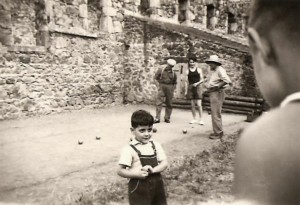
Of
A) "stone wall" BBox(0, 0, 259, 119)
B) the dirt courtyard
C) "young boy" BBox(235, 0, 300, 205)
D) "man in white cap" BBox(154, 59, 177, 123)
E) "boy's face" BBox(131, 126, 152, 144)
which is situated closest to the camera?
"young boy" BBox(235, 0, 300, 205)

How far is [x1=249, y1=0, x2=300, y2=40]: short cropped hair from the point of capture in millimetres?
655

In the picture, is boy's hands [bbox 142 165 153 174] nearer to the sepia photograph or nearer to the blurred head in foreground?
the sepia photograph

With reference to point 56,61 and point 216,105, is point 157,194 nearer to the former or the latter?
point 216,105

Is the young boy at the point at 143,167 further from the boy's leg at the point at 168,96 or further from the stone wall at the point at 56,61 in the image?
the stone wall at the point at 56,61

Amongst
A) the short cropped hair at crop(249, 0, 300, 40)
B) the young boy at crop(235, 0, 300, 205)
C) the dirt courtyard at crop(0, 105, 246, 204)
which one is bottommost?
the dirt courtyard at crop(0, 105, 246, 204)

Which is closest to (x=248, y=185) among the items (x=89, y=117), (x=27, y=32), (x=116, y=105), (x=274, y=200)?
(x=274, y=200)

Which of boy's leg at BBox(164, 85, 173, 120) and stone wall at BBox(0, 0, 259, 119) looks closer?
boy's leg at BBox(164, 85, 173, 120)

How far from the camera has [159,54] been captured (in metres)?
12.7

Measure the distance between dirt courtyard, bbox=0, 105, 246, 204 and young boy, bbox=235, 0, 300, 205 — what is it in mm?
3397

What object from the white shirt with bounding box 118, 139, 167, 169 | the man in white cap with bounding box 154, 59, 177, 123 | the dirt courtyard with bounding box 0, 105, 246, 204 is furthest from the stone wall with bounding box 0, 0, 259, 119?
the white shirt with bounding box 118, 139, 167, 169

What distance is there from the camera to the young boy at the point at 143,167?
264 cm

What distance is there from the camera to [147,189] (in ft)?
8.69

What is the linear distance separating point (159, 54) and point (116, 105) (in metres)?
2.26

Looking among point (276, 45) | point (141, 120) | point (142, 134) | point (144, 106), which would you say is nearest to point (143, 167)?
point (142, 134)
